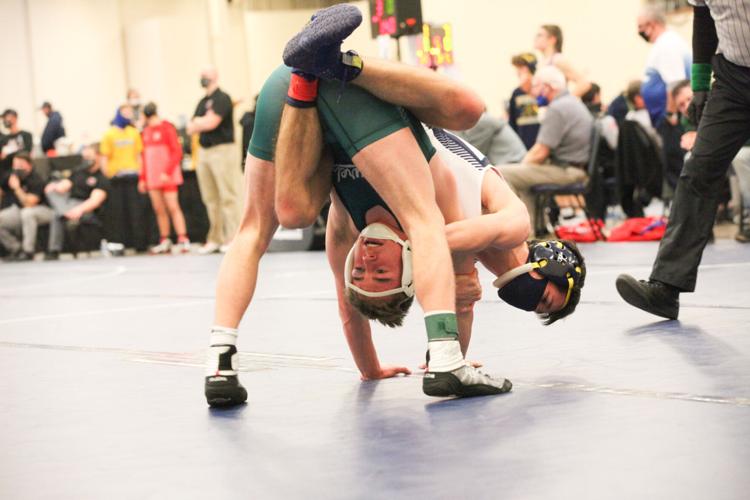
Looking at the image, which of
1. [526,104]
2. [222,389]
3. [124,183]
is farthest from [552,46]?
[222,389]

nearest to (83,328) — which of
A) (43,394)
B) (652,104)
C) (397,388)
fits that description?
(43,394)

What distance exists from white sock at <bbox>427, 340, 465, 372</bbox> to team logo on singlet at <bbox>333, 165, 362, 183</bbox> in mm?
475

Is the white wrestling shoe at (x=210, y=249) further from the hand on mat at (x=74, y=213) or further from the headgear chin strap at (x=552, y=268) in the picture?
the headgear chin strap at (x=552, y=268)

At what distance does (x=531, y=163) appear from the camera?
922 centimetres

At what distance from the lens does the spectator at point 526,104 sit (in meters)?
10.6

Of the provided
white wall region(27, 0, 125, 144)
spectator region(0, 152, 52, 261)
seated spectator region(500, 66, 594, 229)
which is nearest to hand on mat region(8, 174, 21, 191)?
spectator region(0, 152, 52, 261)

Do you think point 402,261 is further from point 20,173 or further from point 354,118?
point 20,173

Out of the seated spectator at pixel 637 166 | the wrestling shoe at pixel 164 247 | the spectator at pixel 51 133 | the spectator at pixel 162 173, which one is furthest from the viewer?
the spectator at pixel 51 133

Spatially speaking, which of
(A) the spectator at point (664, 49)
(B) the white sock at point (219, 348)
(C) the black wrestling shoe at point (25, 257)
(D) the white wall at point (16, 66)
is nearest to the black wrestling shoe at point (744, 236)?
(A) the spectator at point (664, 49)

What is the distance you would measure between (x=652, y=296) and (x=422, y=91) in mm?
1647

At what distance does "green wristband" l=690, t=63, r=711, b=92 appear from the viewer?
13.6 ft

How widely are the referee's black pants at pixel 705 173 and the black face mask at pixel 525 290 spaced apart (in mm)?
1125

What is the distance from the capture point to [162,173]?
12.6 m

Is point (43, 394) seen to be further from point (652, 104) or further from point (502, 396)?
point (652, 104)
